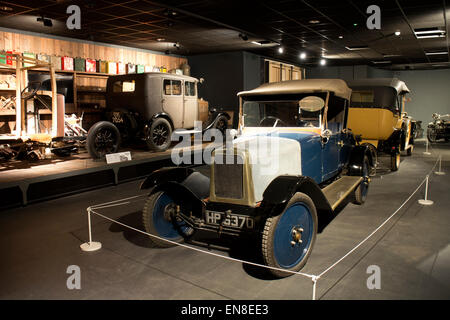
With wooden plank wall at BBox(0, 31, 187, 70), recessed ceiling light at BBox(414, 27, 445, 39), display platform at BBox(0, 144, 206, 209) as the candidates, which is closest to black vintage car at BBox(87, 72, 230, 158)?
display platform at BBox(0, 144, 206, 209)

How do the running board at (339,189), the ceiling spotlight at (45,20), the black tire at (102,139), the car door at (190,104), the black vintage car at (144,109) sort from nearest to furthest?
the running board at (339,189) → the black tire at (102,139) → the ceiling spotlight at (45,20) → the black vintage car at (144,109) → the car door at (190,104)

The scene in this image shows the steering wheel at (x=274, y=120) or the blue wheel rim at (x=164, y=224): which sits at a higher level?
the steering wheel at (x=274, y=120)

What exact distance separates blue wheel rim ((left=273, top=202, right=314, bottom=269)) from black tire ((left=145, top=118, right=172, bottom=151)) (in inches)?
193

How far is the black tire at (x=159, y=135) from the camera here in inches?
291

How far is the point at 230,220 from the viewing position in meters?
3.03

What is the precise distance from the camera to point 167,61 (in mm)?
11836

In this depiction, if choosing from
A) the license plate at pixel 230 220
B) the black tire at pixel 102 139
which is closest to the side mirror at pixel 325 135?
the license plate at pixel 230 220

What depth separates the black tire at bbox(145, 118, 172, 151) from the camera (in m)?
7.39

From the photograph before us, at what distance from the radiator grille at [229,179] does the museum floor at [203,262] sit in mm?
632

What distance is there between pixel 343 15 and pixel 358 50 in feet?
16.5

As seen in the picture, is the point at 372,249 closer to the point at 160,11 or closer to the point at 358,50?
the point at 160,11

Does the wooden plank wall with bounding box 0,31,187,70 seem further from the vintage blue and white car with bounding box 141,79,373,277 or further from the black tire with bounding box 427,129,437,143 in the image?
the black tire with bounding box 427,129,437,143

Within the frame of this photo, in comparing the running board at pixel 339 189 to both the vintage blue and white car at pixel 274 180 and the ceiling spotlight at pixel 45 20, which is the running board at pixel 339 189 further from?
the ceiling spotlight at pixel 45 20
